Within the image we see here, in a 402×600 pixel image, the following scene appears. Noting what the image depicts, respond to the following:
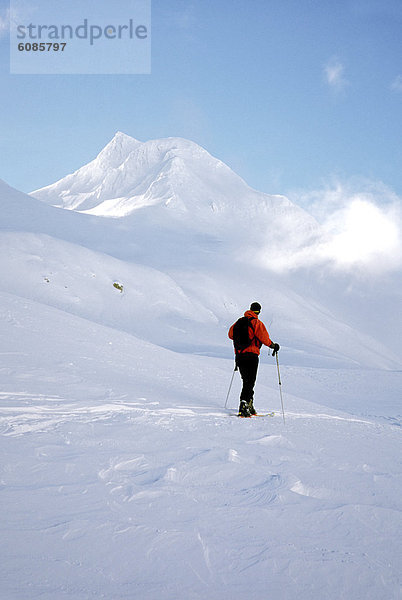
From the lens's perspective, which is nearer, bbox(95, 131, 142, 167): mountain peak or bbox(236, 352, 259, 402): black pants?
bbox(236, 352, 259, 402): black pants

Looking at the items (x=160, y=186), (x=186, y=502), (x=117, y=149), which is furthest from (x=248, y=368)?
(x=117, y=149)

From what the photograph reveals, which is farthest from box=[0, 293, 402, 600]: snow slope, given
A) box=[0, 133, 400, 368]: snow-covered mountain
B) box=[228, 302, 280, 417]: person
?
box=[0, 133, 400, 368]: snow-covered mountain

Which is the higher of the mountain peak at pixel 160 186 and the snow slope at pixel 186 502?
the mountain peak at pixel 160 186

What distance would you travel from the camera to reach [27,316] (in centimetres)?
1207

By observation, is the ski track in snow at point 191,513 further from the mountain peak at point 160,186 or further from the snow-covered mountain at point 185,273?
the mountain peak at point 160,186

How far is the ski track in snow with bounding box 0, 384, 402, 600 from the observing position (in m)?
→ 2.33

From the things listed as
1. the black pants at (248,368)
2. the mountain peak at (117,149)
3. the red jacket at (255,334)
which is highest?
the mountain peak at (117,149)

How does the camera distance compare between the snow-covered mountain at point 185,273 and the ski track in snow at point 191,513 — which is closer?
the ski track in snow at point 191,513

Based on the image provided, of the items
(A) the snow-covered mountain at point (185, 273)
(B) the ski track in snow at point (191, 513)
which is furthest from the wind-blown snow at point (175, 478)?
(A) the snow-covered mountain at point (185, 273)

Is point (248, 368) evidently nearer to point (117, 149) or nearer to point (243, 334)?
point (243, 334)

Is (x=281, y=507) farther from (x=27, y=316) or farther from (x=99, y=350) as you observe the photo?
(x=27, y=316)

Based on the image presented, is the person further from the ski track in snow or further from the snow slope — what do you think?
the ski track in snow

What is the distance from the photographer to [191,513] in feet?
9.93

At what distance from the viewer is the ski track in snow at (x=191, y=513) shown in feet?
7.63
